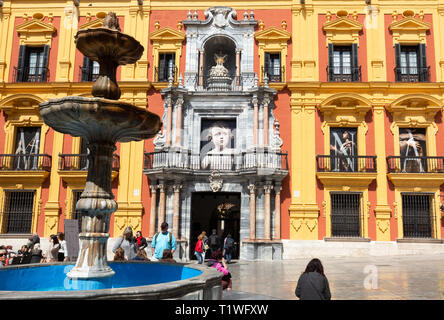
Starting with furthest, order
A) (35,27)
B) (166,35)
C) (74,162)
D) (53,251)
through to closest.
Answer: (35,27)
(166,35)
(74,162)
(53,251)

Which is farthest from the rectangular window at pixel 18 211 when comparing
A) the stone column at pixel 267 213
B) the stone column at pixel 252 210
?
the stone column at pixel 267 213

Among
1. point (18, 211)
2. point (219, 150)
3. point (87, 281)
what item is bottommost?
point (87, 281)

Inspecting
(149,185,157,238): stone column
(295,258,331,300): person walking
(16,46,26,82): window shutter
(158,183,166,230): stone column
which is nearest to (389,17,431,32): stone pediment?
(158,183,166,230): stone column

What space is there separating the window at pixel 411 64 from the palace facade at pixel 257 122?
6 cm

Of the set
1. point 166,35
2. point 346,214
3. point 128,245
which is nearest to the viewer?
point 128,245

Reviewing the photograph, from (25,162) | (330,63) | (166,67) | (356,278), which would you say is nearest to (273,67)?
(330,63)

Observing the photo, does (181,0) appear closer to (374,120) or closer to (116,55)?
(374,120)

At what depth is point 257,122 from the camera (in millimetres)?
17812

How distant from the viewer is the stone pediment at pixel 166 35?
1917 cm

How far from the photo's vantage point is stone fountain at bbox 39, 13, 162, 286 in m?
6.13

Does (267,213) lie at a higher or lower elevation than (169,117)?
lower

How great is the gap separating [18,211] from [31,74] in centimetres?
650

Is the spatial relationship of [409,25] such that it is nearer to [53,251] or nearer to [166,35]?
[166,35]

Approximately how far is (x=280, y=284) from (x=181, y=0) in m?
14.8
